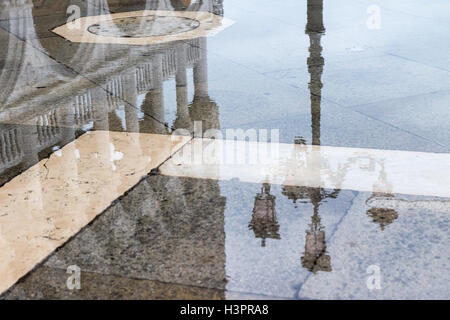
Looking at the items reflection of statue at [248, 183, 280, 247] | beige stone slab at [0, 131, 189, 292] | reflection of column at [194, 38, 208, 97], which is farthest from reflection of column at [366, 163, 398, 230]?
reflection of column at [194, 38, 208, 97]

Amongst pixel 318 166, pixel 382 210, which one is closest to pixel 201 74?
pixel 318 166

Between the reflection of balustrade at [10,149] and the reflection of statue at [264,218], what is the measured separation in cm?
207

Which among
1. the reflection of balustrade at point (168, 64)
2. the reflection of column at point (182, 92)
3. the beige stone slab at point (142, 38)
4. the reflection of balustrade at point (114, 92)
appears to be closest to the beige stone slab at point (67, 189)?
the reflection of column at point (182, 92)

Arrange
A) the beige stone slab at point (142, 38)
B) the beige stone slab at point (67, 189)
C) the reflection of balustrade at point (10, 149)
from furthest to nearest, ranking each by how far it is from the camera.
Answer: the beige stone slab at point (142, 38)
the reflection of balustrade at point (10, 149)
the beige stone slab at point (67, 189)

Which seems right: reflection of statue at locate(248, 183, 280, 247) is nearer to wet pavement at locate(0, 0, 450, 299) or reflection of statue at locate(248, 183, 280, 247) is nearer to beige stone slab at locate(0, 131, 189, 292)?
wet pavement at locate(0, 0, 450, 299)

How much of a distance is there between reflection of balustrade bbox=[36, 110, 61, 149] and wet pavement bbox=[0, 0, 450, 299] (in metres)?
0.02

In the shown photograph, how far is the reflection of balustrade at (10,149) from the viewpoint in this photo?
525 cm

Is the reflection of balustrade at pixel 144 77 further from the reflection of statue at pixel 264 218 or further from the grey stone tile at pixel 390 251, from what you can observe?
the grey stone tile at pixel 390 251

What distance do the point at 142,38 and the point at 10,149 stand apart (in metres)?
3.93
